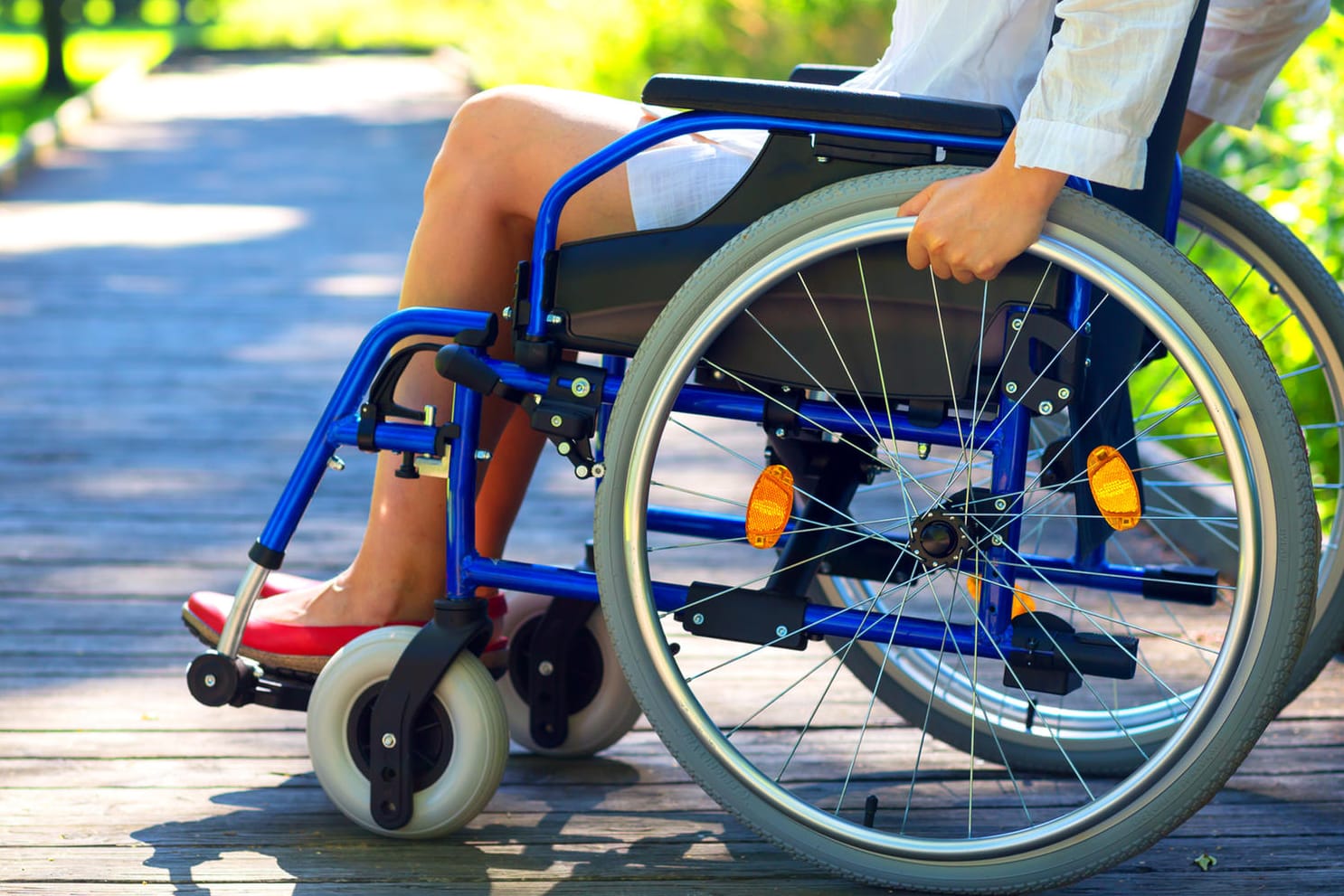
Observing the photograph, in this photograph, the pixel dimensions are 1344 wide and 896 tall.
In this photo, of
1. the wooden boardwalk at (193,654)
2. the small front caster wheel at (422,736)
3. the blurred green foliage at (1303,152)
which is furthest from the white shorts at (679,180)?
the blurred green foliage at (1303,152)

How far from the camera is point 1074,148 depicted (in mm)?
1238

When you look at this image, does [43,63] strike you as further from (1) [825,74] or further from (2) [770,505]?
(2) [770,505]

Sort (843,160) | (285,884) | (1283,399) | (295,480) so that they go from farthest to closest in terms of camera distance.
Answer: (295,480) → (285,884) → (843,160) → (1283,399)

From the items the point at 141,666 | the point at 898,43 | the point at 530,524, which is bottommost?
the point at 141,666

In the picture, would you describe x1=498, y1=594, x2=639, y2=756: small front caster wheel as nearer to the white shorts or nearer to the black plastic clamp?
the white shorts

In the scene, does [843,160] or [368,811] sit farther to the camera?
[368,811]

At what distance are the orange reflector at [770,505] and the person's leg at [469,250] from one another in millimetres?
289

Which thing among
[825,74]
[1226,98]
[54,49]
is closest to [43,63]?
[54,49]

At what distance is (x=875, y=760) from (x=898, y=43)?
82 cm

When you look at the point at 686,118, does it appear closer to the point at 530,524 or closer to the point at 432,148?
the point at 530,524

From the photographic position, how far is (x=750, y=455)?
10.8 feet

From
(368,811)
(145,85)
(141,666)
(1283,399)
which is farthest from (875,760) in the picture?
(145,85)

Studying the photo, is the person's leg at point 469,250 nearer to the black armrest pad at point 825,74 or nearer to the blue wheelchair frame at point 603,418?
the blue wheelchair frame at point 603,418

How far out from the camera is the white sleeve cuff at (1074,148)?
1.24 metres
